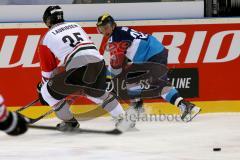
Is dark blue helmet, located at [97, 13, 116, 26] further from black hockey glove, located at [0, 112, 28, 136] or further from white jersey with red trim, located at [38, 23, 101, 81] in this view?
black hockey glove, located at [0, 112, 28, 136]

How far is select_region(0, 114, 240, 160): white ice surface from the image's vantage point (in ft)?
15.1

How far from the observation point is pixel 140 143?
16.9 feet

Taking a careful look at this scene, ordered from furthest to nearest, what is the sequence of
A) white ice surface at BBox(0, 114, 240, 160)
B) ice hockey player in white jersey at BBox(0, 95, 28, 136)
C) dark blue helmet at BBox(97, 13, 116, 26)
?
1. dark blue helmet at BBox(97, 13, 116, 26)
2. white ice surface at BBox(0, 114, 240, 160)
3. ice hockey player in white jersey at BBox(0, 95, 28, 136)

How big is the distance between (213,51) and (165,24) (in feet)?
1.83

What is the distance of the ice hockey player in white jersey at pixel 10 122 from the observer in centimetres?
309

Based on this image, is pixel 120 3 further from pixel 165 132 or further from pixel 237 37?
pixel 165 132

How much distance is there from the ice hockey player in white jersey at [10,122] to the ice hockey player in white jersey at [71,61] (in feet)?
7.41

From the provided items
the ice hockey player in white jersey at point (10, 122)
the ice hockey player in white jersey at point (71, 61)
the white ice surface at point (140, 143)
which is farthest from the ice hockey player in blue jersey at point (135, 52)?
the ice hockey player in white jersey at point (10, 122)

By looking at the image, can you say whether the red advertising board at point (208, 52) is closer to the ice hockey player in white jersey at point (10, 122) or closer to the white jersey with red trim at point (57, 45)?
the white jersey with red trim at point (57, 45)

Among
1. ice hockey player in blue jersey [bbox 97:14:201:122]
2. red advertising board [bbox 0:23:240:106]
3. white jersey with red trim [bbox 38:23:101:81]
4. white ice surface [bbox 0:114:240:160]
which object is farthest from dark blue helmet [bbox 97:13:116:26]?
white ice surface [bbox 0:114:240:160]

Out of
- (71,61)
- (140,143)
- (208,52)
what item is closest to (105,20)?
(71,61)

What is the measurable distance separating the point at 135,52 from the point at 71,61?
0.96 m

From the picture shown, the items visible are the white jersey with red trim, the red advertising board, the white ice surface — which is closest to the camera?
the white ice surface

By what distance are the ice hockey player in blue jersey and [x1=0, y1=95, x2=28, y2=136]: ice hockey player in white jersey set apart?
303 cm
